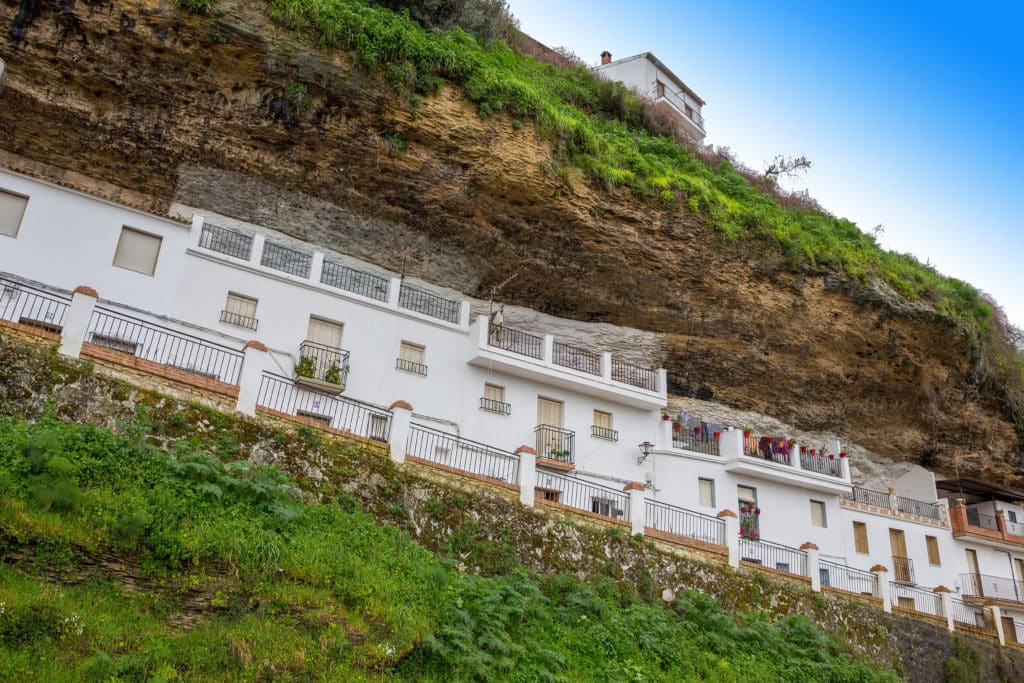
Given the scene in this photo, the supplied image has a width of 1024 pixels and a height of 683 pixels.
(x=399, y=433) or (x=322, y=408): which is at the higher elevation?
(x=322, y=408)

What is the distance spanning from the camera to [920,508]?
28312mm

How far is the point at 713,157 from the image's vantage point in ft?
99.7

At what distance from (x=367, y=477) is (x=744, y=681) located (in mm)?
7225

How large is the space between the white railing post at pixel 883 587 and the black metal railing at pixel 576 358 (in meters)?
8.88

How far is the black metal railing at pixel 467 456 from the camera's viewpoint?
631 inches

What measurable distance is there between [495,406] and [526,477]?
5436mm

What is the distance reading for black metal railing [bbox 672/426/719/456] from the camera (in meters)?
24.0

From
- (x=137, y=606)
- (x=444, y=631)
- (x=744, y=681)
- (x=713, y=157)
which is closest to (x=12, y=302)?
(x=137, y=606)

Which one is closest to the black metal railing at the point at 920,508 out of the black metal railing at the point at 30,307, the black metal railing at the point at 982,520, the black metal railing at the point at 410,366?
the black metal railing at the point at 982,520

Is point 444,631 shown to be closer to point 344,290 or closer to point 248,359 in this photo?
point 248,359

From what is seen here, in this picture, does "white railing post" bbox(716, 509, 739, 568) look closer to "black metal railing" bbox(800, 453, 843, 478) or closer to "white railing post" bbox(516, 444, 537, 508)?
"white railing post" bbox(516, 444, 537, 508)

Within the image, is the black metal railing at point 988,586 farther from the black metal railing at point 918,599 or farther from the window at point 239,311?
the window at point 239,311

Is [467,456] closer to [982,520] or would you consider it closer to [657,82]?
[982,520]

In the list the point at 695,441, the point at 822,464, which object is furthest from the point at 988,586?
the point at 695,441
